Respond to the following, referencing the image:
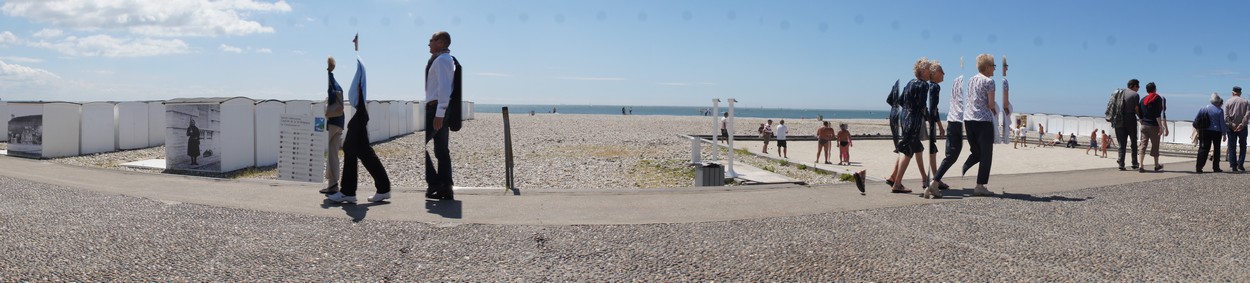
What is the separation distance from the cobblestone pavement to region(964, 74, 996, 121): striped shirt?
1449mm

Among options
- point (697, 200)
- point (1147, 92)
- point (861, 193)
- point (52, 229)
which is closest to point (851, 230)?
point (697, 200)

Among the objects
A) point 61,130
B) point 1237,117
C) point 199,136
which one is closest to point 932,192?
point 1237,117

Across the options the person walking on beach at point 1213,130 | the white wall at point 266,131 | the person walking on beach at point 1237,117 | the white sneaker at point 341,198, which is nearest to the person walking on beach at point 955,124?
the white sneaker at point 341,198

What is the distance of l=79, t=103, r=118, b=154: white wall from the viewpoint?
17.3 meters

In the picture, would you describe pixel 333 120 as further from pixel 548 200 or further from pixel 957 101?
pixel 957 101

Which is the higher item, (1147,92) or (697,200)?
(1147,92)

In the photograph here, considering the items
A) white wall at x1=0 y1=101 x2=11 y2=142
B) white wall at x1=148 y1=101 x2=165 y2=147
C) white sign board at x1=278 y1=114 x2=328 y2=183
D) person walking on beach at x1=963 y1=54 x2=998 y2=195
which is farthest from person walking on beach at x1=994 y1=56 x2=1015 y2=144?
white wall at x1=0 y1=101 x2=11 y2=142

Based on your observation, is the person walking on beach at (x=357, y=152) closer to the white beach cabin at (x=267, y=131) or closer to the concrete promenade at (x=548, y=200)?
the concrete promenade at (x=548, y=200)

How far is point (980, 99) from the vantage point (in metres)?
7.65

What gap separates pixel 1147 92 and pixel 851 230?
8.56 meters

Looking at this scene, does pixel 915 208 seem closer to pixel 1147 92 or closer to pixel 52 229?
pixel 52 229

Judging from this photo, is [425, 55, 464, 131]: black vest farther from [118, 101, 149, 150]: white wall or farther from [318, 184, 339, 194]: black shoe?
[118, 101, 149, 150]: white wall

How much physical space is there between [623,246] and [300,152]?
18.3ft

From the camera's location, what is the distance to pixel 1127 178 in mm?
9883
